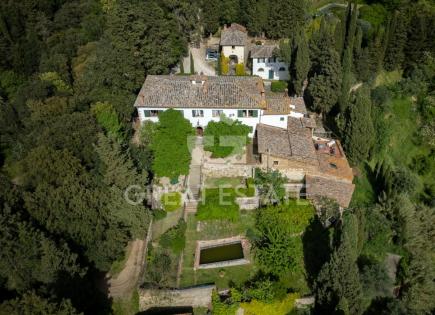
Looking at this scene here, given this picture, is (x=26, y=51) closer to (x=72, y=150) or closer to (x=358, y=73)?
(x=72, y=150)

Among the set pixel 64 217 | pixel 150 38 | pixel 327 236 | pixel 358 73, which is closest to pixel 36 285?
pixel 64 217

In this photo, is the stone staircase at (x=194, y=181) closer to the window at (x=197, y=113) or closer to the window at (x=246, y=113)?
the window at (x=197, y=113)

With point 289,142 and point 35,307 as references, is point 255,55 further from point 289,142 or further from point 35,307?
point 35,307

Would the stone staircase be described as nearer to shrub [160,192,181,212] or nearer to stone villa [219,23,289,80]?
shrub [160,192,181,212]

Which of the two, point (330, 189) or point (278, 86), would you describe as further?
point (278, 86)

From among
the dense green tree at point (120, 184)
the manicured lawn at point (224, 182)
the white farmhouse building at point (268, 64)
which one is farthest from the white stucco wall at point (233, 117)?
the white farmhouse building at point (268, 64)

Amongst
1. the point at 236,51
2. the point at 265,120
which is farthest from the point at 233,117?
the point at 236,51

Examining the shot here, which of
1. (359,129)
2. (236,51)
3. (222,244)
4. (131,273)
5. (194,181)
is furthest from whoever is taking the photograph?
(236,51)

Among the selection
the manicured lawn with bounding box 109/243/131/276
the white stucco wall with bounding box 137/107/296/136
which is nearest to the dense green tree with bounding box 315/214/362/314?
the white stucco wall with bounding box 137/107/296/136
